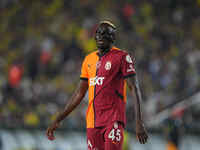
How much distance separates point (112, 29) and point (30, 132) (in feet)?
17.5

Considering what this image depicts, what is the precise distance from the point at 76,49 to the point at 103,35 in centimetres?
968

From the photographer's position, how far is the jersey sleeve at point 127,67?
302 centimetres

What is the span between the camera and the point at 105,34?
10.0ft

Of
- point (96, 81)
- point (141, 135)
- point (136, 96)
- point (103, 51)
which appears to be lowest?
point (141, 135)

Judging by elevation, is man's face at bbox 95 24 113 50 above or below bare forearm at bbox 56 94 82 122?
above

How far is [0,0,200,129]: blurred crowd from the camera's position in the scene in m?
10.1

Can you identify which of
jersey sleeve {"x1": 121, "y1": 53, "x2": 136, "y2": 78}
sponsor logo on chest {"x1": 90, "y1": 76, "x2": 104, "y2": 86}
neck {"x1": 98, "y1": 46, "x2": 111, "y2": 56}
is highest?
neck {"x1": 98, "y1": 46, "x2": 111, "y2": 56}

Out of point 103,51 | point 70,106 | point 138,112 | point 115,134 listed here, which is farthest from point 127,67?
point 70,106

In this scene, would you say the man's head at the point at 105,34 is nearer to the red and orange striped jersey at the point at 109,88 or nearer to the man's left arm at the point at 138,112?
the red and orange striped jersey at the point at 109,88

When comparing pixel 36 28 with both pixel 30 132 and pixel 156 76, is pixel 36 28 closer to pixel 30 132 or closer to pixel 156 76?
pixel 156 76

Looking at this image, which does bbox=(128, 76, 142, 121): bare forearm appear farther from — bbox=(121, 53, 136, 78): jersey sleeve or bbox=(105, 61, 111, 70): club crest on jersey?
bbox=(105, 61, 111, 70): club crest on jersey

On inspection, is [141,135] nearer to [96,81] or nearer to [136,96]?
[136,96]

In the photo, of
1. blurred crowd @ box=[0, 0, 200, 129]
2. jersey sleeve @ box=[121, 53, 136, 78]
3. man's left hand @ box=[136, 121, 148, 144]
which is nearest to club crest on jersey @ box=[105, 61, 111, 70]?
jersey sleeve @ box=[121, 53, 136, 78]

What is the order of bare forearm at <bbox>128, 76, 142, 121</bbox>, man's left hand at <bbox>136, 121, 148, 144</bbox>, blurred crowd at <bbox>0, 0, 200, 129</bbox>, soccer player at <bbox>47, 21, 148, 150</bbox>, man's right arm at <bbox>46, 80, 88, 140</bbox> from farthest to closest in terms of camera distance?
blurred crowd at <bbox>0, 0, 200, 129</bbox>
man's right arm at <bbox>46, 80, 88, 140</bbox>
soccer player at <bbox>47, 21, 148, 150</bbox>
bare forearm at <bbox>128, 76, 142, 121</bbox>
man's left hand at <bbox>136, 121, 148, 144</bbox>
